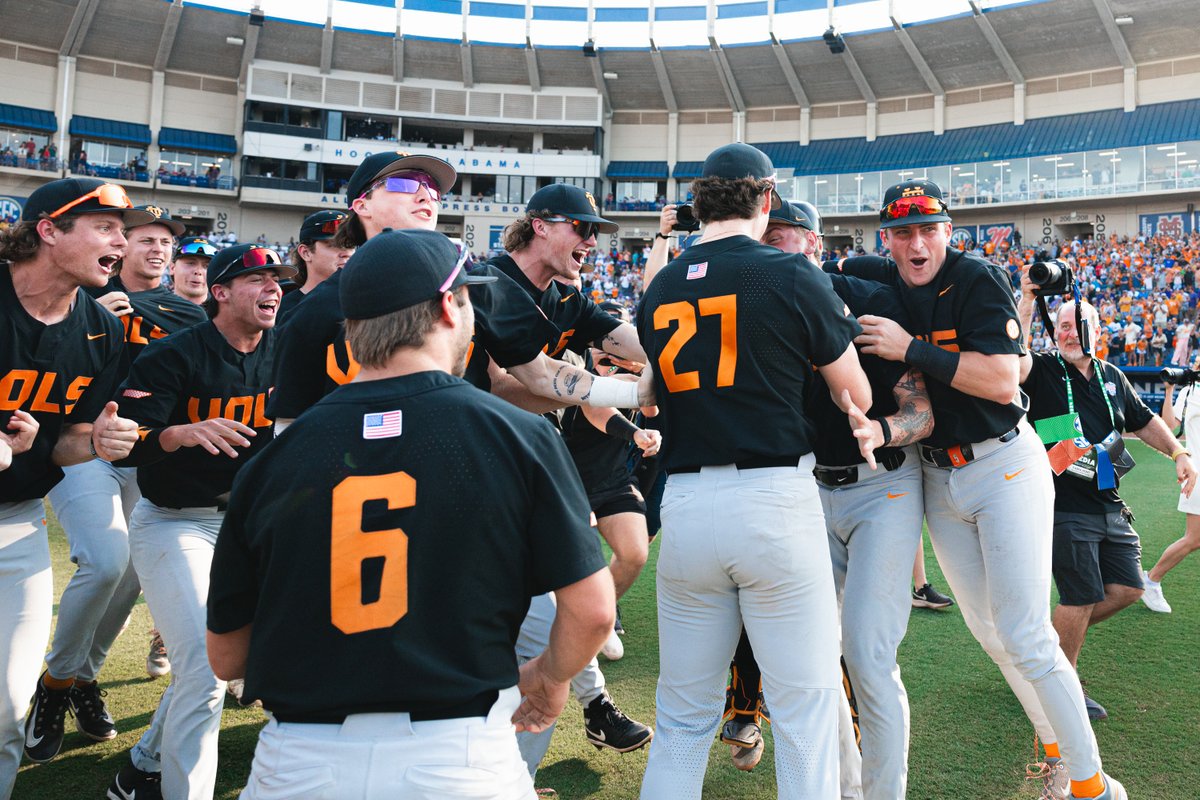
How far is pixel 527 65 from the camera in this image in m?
43.8

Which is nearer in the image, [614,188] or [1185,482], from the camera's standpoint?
[1185,482]

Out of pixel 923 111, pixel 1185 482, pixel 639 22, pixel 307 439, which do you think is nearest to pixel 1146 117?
pixel 923 111

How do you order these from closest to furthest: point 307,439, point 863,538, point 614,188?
1. point 307,439
2. point 863,538
3. point 614,188

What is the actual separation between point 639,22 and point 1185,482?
137 ft

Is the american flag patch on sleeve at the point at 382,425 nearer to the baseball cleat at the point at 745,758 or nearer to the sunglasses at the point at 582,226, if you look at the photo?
the sunglasses at the point at 582,226

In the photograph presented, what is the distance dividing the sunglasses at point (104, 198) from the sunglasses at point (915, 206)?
3563 millimetres

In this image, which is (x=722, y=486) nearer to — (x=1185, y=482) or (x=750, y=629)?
(x=750, y=629)

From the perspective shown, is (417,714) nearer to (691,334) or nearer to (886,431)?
(691,334)

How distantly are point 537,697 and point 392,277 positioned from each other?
117 centimetres

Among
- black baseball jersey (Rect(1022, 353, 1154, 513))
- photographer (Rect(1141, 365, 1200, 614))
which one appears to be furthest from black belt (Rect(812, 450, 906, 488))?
photographer (Rect(1141, 365, 1200, 614))

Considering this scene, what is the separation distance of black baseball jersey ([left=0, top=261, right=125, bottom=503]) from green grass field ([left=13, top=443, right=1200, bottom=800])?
5.01 feet

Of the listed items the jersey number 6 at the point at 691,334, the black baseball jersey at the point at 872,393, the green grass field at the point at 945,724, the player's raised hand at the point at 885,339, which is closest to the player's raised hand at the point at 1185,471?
the green grass field at the point at 945,724

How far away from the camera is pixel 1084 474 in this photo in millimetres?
4781

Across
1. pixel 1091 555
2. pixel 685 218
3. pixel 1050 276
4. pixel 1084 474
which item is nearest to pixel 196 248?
pixel 685 218
